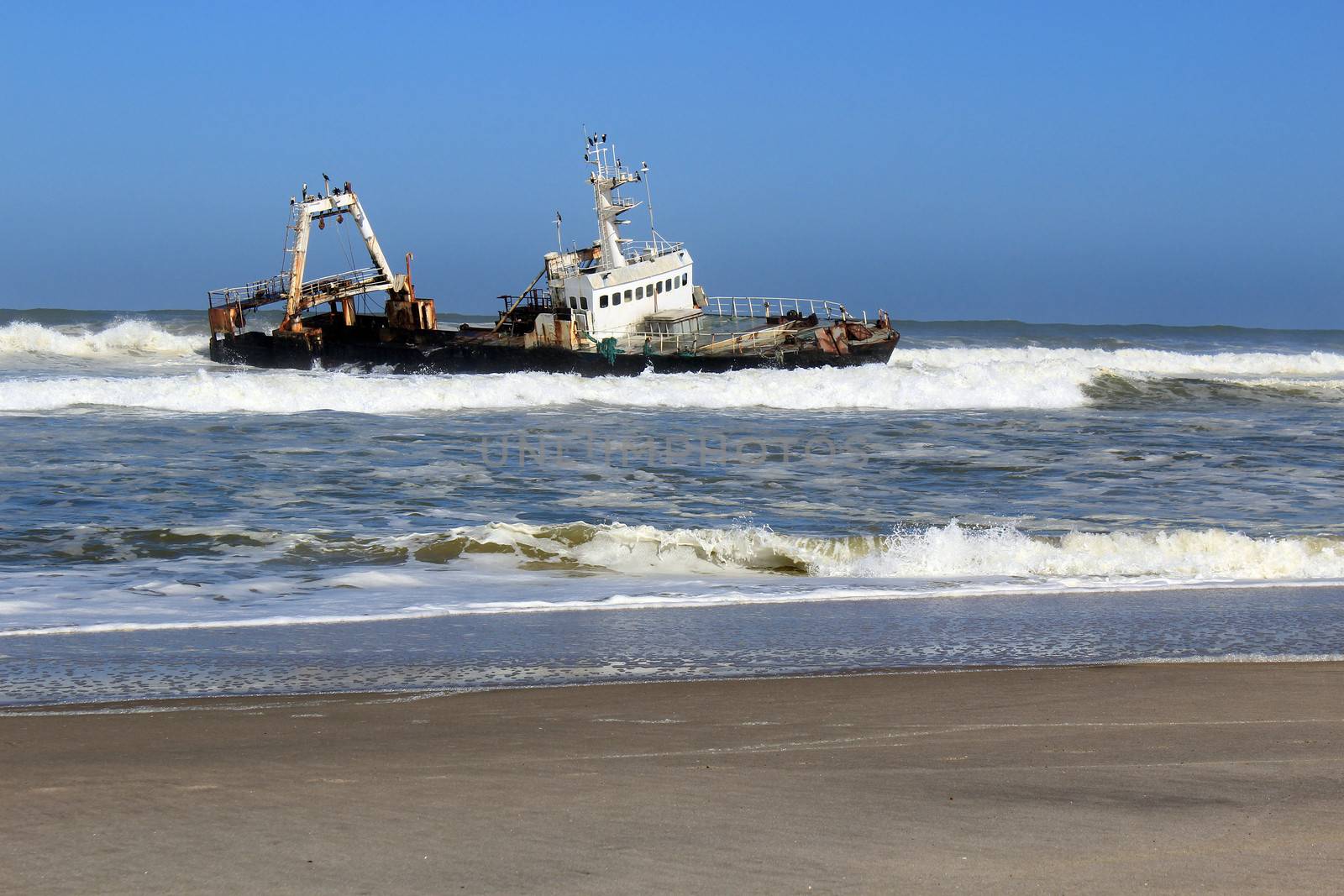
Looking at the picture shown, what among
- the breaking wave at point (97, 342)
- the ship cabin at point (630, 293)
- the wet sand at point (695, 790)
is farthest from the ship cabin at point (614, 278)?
the wet sand at point (695, 790)

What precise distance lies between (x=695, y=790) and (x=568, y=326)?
29.5 m

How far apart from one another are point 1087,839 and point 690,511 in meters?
8.89

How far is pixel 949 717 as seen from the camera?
504cm

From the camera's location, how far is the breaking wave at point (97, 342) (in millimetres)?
42781

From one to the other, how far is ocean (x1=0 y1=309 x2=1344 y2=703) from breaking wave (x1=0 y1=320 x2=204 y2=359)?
2001 cm

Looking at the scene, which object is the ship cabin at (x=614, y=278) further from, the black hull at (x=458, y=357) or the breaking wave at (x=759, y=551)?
the breaking wave at (x=759, y=551)

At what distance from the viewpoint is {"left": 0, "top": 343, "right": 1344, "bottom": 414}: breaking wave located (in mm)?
23828

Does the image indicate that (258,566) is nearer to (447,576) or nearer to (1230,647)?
(447,576)

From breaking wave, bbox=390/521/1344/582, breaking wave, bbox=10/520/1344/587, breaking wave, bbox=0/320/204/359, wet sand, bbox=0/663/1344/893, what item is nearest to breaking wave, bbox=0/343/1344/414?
breaking wave, bbox=0/320/204/359

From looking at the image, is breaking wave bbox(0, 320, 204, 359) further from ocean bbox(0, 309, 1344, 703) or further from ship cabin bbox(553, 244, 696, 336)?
ocean bbox(0, 309, 1344, 703)

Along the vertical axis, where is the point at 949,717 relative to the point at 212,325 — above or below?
below

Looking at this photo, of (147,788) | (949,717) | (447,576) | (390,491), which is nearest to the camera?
(147,788)

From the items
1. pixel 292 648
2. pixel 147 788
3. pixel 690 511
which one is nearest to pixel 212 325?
→ pixel 690 511

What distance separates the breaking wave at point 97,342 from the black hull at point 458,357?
7.78 m
